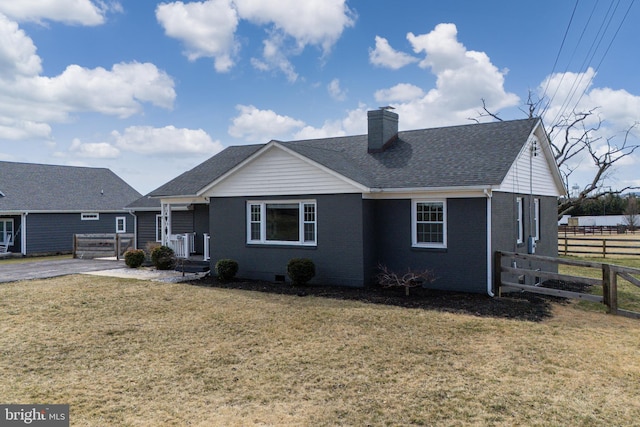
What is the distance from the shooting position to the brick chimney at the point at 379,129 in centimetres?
1738

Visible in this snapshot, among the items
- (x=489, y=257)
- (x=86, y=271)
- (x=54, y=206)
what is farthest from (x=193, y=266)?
(x=54, y=206)

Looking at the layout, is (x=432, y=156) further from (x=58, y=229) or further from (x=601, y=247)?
(x=58, y=229)

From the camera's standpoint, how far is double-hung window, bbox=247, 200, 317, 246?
1523 centimetres

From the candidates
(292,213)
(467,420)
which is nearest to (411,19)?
(292,213)

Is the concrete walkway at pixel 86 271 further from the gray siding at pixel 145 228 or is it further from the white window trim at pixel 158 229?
the white window trim at pixel 158 229

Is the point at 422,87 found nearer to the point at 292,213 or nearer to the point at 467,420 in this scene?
the point at 292,213

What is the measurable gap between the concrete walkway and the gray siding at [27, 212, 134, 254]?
20.3ft

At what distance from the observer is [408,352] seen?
7926 millimetres

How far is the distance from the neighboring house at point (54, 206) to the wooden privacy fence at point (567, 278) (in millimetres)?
26050

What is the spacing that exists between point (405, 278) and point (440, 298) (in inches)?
61.0

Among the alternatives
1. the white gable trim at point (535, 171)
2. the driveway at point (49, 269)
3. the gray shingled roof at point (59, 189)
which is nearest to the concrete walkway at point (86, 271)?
the driveway at point (49, 269)

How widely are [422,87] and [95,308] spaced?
48.6 ft

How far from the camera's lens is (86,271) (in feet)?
63.1

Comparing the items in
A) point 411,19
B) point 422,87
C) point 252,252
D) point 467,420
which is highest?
point 411,19
